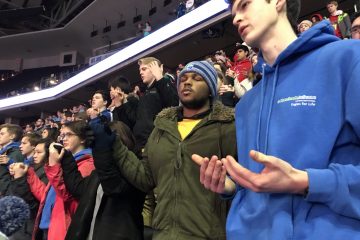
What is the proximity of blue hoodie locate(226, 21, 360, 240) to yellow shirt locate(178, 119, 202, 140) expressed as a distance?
0.68m

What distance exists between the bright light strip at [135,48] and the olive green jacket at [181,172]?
11.1 ft

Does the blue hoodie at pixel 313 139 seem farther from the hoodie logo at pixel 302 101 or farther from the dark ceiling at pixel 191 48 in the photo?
the dark ceiling at pixel 191 48

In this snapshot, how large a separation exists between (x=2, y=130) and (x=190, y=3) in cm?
477

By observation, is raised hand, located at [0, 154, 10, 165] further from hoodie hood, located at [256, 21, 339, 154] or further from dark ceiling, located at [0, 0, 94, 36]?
dark ceiling, located at [0, 0, 94, 36]

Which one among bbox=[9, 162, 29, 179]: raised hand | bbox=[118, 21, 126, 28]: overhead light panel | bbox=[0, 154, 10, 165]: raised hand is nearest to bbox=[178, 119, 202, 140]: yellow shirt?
bbox=[9, 162, 29, 179]: raised hand

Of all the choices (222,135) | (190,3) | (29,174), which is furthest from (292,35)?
(190,3)

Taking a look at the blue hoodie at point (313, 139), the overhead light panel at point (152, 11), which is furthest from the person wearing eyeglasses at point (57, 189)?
the overhead light panel at point (152, 11)

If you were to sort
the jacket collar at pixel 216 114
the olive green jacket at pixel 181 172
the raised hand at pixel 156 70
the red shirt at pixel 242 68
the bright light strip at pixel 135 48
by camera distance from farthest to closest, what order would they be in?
the bright light strip at pixel 135 48 < the red shirt at pixel 242 68 < the raised hand at pixel 156 70 < the jacket collar at pixel 216 114 < the olive green jacket at pixel 181 172

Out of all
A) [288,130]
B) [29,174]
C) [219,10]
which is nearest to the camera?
[288,130]

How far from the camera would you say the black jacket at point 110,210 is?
1.68m

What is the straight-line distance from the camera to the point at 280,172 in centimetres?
68

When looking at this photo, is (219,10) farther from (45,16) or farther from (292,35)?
→ (45,16)

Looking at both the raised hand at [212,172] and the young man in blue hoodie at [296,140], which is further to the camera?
the raised hand at [212,172]

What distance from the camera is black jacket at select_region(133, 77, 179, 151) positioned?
7.74 ft
